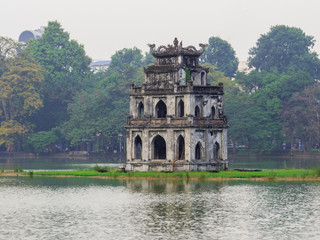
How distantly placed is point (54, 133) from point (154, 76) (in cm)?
6908

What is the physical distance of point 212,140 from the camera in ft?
264

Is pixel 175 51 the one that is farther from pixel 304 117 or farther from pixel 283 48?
pixel 283 48

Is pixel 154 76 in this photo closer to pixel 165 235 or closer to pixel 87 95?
pixel 165 235

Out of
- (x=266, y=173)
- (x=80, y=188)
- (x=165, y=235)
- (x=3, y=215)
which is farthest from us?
(x=266, y=173)

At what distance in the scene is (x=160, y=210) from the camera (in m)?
50.8

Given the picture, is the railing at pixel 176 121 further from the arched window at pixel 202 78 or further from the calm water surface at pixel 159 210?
the calm water surface at pixel 159 210

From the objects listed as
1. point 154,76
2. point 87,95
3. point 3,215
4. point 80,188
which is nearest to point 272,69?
point 87,95

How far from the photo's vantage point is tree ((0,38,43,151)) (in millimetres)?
146000

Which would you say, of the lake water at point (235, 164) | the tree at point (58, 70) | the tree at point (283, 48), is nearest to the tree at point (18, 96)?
the tree at point (58, 70)

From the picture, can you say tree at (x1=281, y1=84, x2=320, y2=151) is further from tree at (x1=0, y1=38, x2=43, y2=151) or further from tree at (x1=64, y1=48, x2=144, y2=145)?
tree at (x1=0, y1=38, x2=43, y2=151)

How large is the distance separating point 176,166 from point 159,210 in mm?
27994

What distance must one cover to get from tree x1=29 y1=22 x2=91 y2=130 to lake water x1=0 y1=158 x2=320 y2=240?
86.6m

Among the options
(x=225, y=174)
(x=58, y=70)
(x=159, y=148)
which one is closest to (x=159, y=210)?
(x=225, y=174)

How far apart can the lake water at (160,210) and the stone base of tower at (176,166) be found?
614cm
